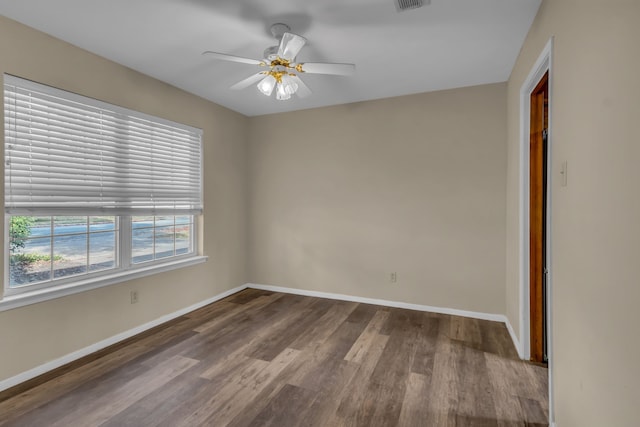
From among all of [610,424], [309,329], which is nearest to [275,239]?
[309,329]

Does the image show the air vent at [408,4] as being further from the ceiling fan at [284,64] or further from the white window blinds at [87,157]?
the white window blinds at [87,157]

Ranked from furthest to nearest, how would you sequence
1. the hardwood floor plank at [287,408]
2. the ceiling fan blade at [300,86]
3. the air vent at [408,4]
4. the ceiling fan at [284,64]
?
the ceiling fan blade at [300,86], the ceiling fan at [284,64], the air vent at [408,4], the hardwood floor plank at [287,408]

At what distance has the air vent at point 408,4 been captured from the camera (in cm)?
204

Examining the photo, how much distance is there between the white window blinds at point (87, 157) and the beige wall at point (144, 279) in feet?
0.43

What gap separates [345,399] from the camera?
2133 mm

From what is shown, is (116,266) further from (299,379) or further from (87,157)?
(299,379)

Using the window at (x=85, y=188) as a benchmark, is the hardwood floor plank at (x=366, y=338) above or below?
below

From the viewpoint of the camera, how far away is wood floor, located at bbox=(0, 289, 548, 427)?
77.2 inches

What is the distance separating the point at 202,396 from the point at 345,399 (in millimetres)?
991

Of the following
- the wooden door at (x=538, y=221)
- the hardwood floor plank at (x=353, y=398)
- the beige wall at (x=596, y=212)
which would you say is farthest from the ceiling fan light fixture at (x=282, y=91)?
the hardwood floor plank at (x=353, y=398)

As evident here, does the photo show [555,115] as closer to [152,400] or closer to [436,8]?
[436,8]

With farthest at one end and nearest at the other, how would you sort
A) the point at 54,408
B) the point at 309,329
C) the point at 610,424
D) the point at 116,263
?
1. the point at 309,329
2. the point at 116,263
3. the point at 54,408
4. the point at 610,424

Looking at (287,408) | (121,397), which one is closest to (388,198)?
(287,408)

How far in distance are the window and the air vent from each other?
264 centimetres
